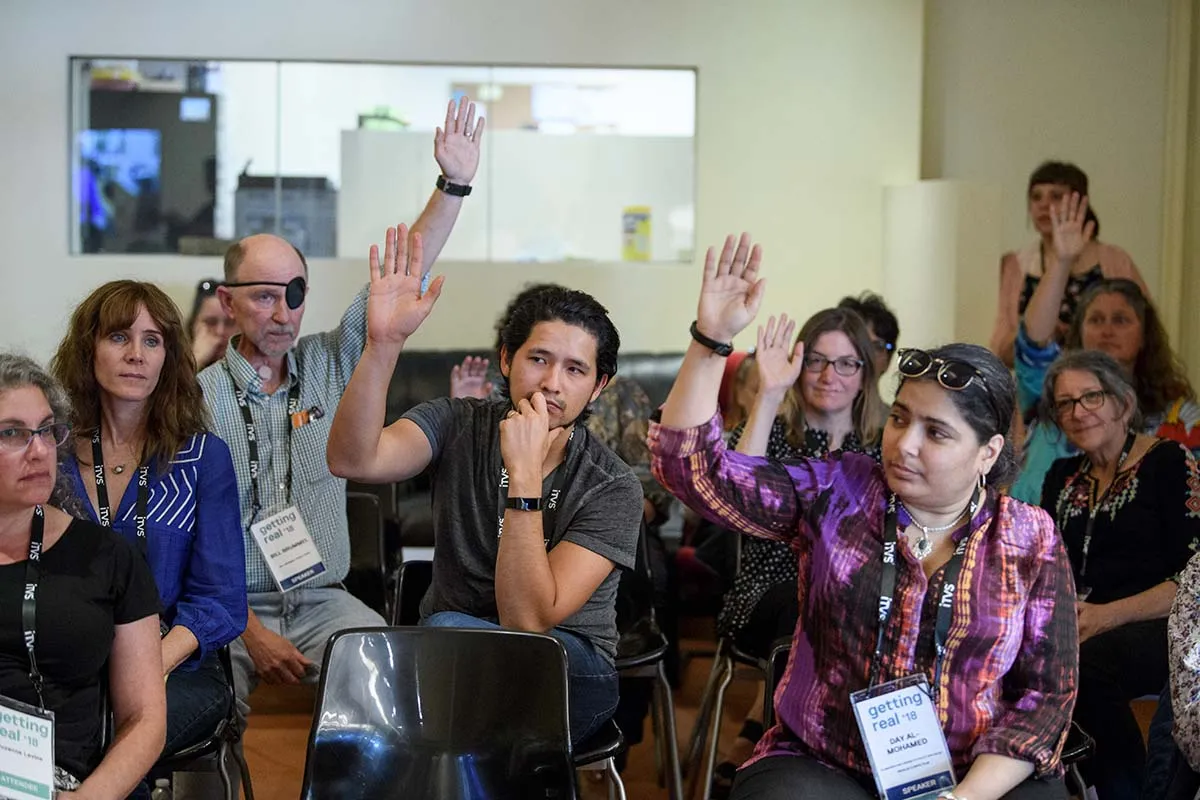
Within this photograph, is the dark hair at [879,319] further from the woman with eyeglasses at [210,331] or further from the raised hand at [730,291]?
the raised hand at [730,291]

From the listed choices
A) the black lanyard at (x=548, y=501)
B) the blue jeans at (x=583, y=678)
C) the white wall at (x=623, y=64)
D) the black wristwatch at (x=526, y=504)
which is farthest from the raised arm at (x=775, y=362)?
the white wall at (x=623, y=64)

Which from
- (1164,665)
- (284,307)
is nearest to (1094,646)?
(1164,665)

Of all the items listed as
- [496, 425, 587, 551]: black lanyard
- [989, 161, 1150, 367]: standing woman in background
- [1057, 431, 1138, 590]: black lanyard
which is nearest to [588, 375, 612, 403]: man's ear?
[496, 425, 587, 551]: black lanyard

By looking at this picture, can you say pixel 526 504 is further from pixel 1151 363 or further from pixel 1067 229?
pixel 1067 229

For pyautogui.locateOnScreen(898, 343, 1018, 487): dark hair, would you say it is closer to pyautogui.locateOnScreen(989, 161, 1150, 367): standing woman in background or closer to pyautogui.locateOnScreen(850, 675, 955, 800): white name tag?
pyautogui.locateOnScreen(850, 675, 955, 800): white name tag

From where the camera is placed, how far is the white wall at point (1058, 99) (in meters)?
6.46

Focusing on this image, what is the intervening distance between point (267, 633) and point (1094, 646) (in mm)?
2030

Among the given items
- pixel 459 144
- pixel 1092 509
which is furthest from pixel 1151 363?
pixel 459 144

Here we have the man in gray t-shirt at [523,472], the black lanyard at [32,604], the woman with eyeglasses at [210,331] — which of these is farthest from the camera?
the woman with eyeglasses at [210,331]

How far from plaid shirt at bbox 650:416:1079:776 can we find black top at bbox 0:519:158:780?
915 mm

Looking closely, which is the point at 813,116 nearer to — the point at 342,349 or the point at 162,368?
the point at 342,349

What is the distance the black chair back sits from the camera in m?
2.12

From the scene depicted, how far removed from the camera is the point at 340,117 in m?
6.32

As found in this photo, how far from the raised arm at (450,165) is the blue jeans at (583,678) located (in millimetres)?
976
